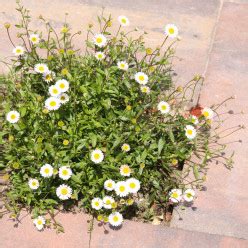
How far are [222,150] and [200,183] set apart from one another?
0.30 metres

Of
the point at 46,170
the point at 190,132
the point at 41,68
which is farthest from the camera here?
the point at 41,68

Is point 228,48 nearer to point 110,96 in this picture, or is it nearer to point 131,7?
point 131,7

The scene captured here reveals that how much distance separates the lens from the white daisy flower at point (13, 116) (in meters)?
2.54

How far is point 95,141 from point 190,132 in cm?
58

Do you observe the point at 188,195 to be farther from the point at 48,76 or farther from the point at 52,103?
the point at 48,76

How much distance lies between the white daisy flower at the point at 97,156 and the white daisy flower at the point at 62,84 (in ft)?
1.38

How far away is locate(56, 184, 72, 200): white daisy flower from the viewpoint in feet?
8.06

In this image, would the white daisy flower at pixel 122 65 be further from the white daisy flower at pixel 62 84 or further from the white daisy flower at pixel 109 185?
the white daisy flower at pixel 109 185

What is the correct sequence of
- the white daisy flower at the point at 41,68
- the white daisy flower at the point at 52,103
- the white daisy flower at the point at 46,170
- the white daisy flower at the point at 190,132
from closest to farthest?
the white daisy flower at the point at 46,170 < the white daisy flower at the point at 52,103 < the white daisy flower at the point at 190,132 < the white daisy flower at the point at 41,68

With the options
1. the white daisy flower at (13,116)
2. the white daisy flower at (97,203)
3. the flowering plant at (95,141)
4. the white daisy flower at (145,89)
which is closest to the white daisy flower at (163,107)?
the flowering plant at (95,141)

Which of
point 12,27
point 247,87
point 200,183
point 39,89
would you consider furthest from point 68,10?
point 200,183

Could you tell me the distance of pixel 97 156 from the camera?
2498mm

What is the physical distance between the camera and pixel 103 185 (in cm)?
252

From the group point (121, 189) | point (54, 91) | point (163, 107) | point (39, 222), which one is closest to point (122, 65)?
point (163, 107)
